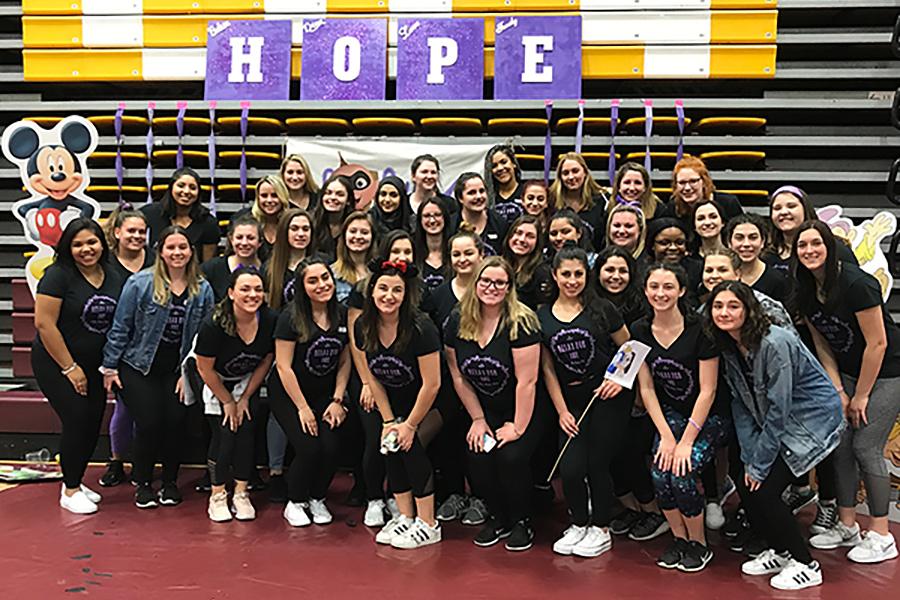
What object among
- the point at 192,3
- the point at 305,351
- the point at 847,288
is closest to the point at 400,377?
the point at 305,351

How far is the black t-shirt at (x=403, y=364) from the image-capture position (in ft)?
10.1

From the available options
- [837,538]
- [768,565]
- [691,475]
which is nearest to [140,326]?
[691,475]

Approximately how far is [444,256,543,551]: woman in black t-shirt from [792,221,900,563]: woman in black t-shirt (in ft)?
3.61

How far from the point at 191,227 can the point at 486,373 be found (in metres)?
1.93

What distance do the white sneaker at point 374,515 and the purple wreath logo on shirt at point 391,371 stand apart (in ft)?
1.85

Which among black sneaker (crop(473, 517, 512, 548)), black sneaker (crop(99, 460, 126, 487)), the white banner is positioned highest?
the white banner

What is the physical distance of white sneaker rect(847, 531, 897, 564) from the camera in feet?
9.57

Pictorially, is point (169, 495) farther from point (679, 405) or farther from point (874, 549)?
point (874, 549)

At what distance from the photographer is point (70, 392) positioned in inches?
136

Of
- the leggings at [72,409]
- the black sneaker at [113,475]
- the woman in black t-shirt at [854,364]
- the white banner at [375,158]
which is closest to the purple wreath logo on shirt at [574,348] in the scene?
the woman in black t-shirt at [854,364]

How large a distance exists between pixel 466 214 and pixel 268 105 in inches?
122

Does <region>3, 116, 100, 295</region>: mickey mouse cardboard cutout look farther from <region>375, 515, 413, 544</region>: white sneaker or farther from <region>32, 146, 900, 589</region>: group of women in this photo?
<region>375, 515, 413, 544</region>: white sneaker

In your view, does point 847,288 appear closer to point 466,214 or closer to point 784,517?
point 784,517

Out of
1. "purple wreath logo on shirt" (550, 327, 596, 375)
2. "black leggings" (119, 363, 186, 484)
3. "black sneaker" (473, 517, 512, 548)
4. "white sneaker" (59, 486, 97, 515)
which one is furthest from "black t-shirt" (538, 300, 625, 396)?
"white sneaker" (59, 486, 97, 515)
